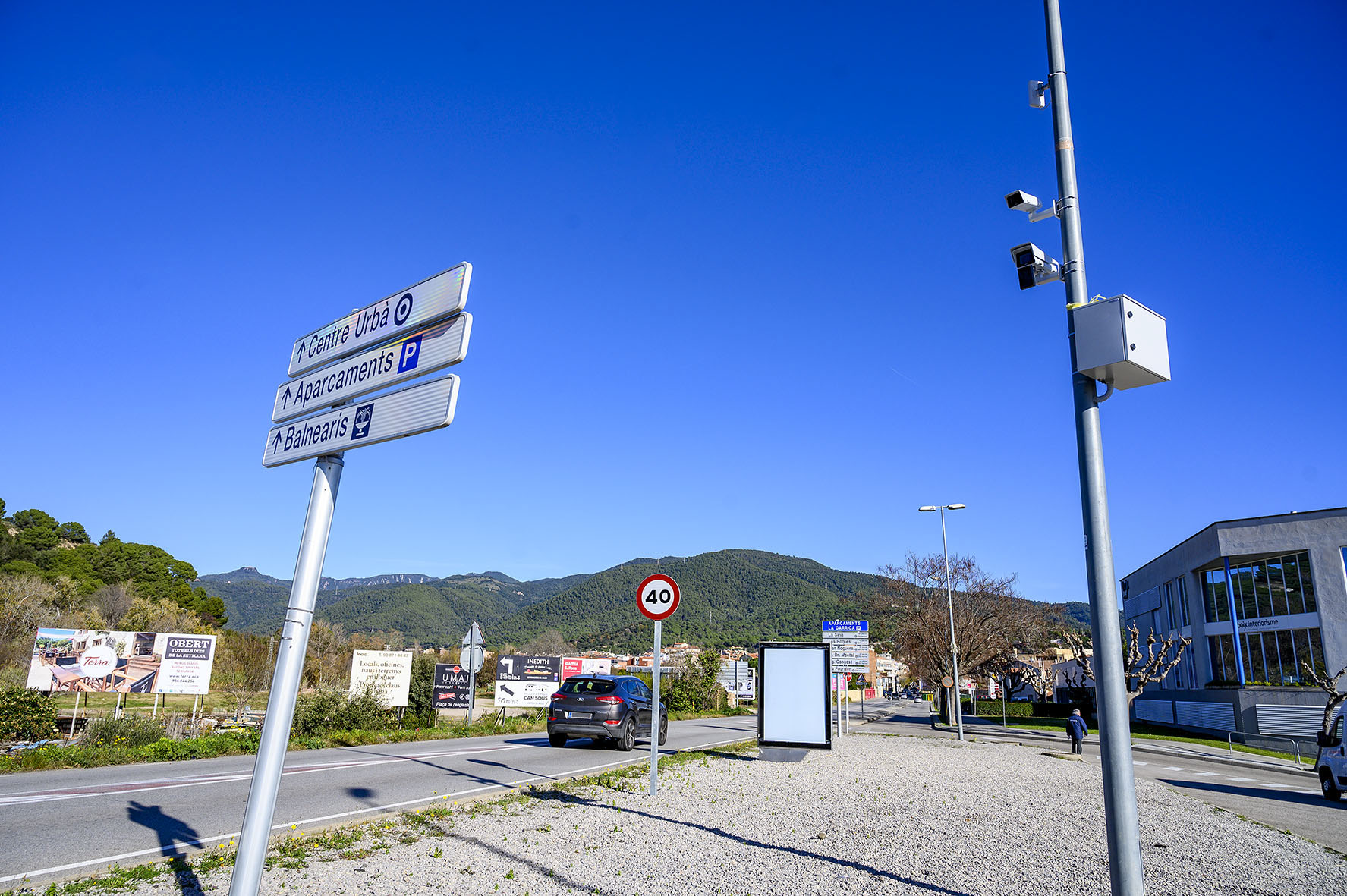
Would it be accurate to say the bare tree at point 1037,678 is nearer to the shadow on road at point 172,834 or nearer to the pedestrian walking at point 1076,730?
the pedestrian walking at point 1076,730

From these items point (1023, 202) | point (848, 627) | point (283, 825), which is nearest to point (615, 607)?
point (848, 627)

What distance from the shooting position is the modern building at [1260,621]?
Result: 122ft

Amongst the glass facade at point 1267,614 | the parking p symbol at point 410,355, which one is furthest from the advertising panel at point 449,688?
the glass facade at point 1267,614

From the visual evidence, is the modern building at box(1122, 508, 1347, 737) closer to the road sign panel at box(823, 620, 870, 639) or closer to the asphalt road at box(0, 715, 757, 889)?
the road sign panel at box(823, 620, 870, 639)

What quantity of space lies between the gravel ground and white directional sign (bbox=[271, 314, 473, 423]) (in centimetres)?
354

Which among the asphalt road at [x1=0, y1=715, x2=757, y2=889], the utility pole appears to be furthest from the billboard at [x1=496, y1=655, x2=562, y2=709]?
the utility pole

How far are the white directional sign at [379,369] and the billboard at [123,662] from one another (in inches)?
726

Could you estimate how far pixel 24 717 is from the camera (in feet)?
49.9

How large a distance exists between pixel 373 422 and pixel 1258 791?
19.4 metres

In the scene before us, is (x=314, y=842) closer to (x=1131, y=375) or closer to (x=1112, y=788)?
(x=1112, y=788)

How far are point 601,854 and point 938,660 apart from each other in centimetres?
4248

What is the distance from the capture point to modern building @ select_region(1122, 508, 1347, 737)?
37.3 m

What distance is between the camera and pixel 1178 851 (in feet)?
25.4

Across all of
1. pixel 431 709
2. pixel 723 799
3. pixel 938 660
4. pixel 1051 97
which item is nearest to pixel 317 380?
pixel 1051 97
